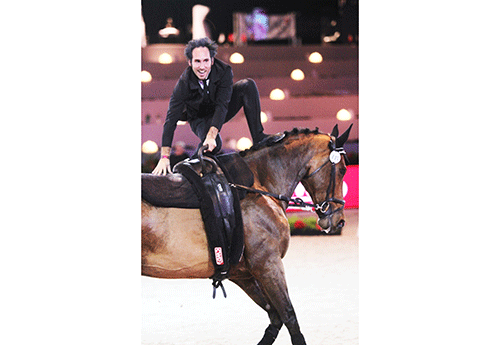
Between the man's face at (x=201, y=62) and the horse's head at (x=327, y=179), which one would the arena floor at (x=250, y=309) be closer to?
the horse's head at (x=327, y=179)

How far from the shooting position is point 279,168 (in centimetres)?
321

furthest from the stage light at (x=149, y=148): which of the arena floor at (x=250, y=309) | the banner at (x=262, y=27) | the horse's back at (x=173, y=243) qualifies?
the horse's back at (x=173, y=243)

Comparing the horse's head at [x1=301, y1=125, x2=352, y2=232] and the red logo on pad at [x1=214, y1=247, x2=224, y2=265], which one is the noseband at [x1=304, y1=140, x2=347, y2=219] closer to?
the horse's head at [x1=301, y1=125, x2=352, y2=232]

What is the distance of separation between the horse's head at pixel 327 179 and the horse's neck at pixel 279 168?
0.06m

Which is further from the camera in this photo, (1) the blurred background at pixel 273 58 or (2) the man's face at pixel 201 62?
(1) the blurred background at pixel 273 58

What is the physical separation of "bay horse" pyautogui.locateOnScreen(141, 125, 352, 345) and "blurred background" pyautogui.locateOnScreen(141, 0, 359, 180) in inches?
188

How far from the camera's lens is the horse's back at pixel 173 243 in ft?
9.37

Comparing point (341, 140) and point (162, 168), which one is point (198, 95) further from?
point (341, 140)

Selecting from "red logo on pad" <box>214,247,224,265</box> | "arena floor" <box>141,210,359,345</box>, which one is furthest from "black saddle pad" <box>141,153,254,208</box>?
"arena floor" <box>141,210,359,345</box>

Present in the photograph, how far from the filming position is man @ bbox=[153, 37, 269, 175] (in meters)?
3.15

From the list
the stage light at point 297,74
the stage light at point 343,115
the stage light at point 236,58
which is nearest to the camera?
the stage light at point 343,115

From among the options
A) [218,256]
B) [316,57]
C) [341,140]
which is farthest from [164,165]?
[316,57]

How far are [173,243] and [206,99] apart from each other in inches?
32.4
